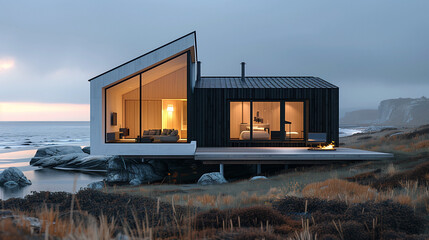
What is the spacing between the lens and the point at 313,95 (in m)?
13.1

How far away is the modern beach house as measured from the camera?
441 inches

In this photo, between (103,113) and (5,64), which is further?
(5,64)

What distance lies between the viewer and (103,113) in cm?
1135

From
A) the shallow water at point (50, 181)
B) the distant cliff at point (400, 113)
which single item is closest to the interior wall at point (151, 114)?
the shallow water at point (50, 181)

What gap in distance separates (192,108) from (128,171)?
126 inches

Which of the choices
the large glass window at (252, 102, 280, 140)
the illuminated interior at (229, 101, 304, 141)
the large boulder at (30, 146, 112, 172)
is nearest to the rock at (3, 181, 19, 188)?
the large boulder at (30, 146, 112, 172)

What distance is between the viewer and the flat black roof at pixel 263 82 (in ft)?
44.4

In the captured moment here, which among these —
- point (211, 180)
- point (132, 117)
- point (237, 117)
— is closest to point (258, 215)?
point (211, 180)

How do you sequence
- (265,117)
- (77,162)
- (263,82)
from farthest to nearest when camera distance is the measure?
(265,117)
(77,162)
(263,82)

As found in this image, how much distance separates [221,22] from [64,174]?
44.7ft

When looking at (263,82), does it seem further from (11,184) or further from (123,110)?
(11,184)

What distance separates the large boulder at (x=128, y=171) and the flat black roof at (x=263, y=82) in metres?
4.12

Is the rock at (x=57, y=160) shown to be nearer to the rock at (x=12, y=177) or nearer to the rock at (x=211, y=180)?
the rock at (x=12, y=177)

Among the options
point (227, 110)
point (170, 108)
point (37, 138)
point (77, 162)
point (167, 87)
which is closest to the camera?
point (227, 110)
